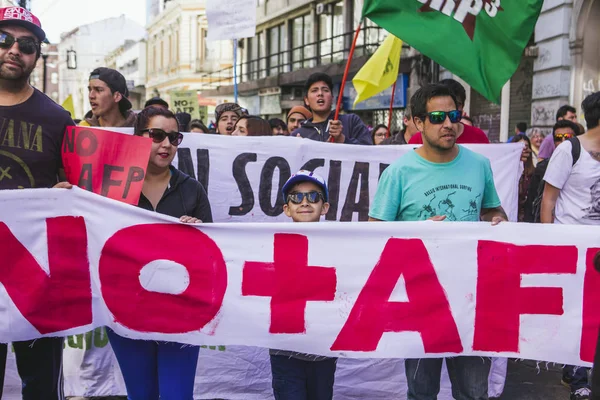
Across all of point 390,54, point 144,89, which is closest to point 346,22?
point 390,54

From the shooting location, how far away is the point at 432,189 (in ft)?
11.0

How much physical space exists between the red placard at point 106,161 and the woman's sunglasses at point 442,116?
1.31 metres

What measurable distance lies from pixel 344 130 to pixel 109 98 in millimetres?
1832

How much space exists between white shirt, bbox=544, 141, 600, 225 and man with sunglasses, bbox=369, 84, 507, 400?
1039 mm

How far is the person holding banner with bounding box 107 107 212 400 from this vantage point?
3234mm

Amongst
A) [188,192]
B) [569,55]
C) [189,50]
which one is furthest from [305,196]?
[189,50]

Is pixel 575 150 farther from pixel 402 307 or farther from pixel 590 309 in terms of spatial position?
pixel 402 307

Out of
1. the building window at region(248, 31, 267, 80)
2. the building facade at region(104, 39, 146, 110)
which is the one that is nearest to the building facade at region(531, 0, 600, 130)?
the building window at region(248, 31, 267, 80)

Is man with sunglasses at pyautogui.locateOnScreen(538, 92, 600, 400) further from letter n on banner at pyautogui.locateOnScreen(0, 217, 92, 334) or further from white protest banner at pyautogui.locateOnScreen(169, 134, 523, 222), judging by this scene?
letter n on banner at pyautogui.locateOnScreen(0, 217, 92, 334)

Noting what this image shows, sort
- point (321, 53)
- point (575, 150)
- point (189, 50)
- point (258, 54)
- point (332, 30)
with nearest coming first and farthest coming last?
point (575, 150), point (332, 30), point (321, 53), point (258, 54), point (189, 50)

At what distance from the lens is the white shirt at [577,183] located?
13.9ft

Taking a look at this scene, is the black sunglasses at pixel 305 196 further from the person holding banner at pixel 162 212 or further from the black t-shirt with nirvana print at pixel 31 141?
the black t-shirt with nirvana print at pixel 31 141

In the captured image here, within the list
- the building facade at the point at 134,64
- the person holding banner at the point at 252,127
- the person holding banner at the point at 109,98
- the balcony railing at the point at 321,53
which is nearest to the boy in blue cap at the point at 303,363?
the person holding banner at the point at 109,98

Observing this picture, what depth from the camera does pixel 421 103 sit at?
3.41 metres
